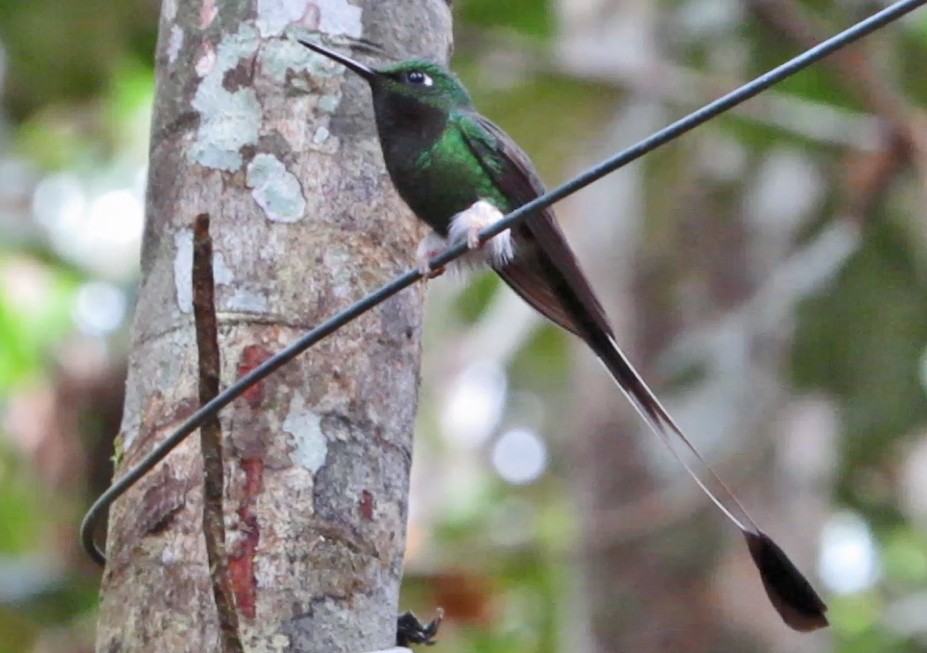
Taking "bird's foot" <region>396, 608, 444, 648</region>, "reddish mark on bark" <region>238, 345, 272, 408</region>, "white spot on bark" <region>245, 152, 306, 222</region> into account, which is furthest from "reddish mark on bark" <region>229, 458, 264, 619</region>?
"white spot on bark" <region>245, 152, 306, 222</region>

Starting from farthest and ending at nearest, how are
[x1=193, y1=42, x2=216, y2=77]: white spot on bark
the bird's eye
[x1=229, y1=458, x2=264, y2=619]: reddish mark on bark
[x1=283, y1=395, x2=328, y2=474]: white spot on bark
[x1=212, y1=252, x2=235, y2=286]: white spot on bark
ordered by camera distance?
the bird's eye < [x1=193, y1=42, x2=216, y2=77]: white spot on bark < [x1=212, y1=252, x2=235, y2=286]: white spot on bark < [x1=283, y1=395, x2=328, y2=474]: white spot on bark < [x1=229, y1=458, x2=264, y2=619]: reddish mark on bark

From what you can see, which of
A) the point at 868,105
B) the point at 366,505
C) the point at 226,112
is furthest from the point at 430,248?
the point at 868,105

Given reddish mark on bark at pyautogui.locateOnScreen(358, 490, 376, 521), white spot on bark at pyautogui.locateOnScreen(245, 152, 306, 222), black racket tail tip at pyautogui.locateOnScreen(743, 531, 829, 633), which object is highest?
white spot on bark at pyautogui.locateOnScreen(245, 152, 306, 222)

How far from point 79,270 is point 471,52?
2768 millimetres

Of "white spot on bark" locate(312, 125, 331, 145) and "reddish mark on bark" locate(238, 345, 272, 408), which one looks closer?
"reddish mark on bark" locate(238, 345, 272, 408)

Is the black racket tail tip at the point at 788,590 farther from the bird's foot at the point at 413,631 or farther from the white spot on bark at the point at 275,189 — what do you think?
the white spot on bark at the point at 275,189

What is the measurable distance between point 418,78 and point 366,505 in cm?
91

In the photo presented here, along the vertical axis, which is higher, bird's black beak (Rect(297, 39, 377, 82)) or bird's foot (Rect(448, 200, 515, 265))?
bird's black beak (Rect(297, 39, 377, 82))

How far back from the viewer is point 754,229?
764 centimetres

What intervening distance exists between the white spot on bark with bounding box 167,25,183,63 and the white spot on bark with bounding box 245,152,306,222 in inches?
13.5

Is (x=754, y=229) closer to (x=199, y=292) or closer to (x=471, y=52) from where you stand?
(x=471, y=52)

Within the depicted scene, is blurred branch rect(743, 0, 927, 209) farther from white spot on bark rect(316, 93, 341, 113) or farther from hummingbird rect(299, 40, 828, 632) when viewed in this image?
white spot on bark rect(316, 93, 341, 113)

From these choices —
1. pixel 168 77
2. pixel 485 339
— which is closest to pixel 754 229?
pixel 485 339

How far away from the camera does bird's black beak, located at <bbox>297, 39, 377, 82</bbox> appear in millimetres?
2710
